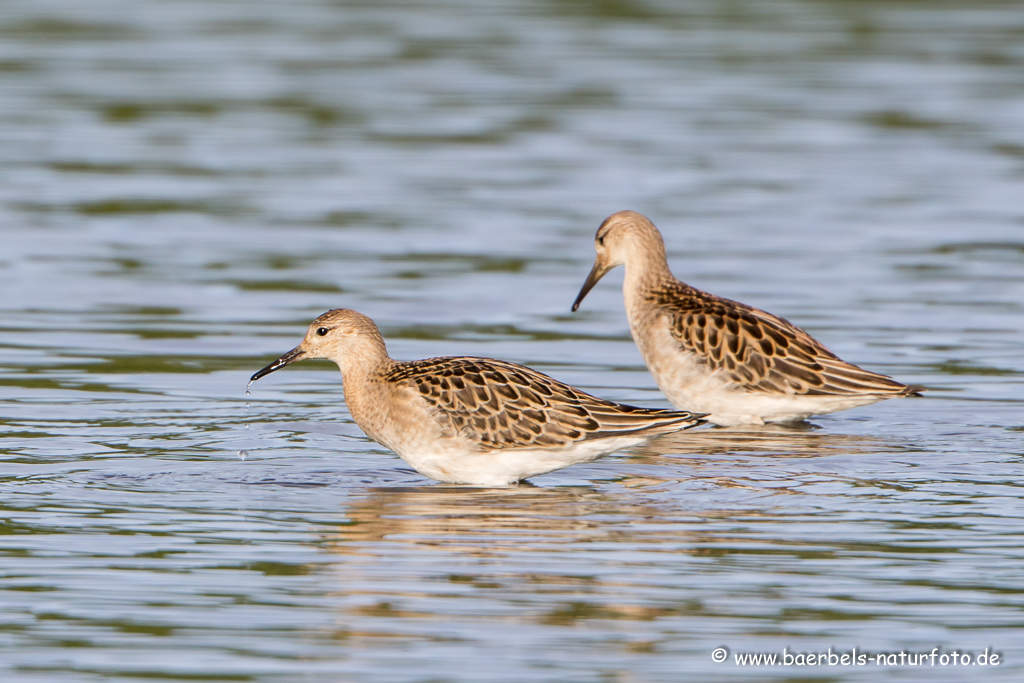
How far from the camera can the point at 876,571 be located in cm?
984

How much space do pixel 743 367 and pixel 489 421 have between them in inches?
115

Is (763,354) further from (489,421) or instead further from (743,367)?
(489,421)

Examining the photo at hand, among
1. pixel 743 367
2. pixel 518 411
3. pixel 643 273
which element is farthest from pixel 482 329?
pixel 518 411

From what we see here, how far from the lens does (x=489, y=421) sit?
475 inches

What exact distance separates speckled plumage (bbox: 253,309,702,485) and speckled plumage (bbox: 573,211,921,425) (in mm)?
2025

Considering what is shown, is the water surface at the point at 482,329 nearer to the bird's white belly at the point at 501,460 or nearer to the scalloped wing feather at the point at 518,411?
the bird's white belly at the point at 501,460

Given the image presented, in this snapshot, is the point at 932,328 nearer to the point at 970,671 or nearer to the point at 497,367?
the point at 497,367

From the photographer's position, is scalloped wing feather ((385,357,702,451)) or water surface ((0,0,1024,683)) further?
scalloped wing feather ((385,357,702,451))

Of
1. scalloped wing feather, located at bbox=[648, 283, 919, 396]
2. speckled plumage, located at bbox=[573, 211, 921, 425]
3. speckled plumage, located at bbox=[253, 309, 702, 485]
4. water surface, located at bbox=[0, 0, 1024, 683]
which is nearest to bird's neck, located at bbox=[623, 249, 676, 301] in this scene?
speckled plumage, located at bbox=[573, 211, 921, 425]

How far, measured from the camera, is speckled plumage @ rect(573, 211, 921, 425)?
14.0 m

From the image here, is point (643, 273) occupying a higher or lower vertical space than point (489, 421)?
higher

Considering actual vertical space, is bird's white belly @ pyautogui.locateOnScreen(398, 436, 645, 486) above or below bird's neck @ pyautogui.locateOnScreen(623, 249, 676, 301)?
below

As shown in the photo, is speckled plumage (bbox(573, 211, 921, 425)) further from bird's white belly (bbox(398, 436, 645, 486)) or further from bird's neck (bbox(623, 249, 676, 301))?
bird's white belly (bbox(398, 436, 645, 486))

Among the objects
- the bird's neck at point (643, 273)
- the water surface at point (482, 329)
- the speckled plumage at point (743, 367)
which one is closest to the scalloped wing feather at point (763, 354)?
the speckled plumage at point (743, 367)
